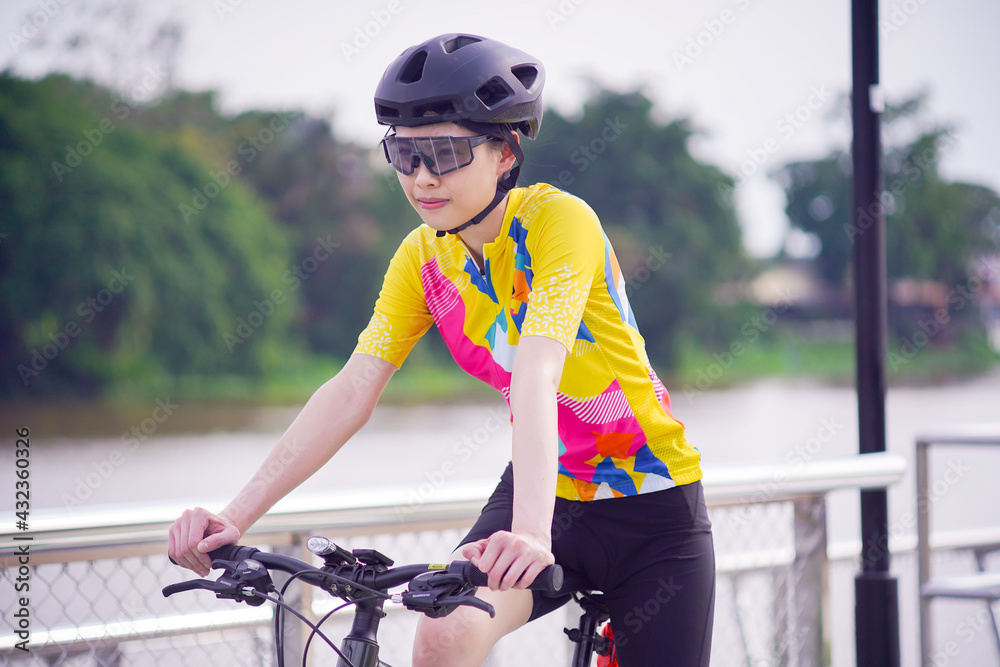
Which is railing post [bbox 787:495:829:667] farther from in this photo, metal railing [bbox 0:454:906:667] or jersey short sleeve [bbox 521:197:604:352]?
jersey short sleeve [bbox 521:197:604:352]

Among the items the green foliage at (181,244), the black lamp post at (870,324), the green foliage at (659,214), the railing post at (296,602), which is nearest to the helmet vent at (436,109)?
the railing post at (296,602)

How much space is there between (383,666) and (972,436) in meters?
2.69

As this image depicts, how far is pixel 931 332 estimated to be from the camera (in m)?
41.8

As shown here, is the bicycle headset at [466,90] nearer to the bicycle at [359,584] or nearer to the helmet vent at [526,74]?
the helmet vent at [526,74]

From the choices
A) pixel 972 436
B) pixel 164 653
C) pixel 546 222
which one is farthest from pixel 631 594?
pixel 972 436

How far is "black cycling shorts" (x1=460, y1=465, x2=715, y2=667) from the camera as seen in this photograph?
69.6 inches

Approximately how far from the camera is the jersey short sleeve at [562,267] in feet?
5.23

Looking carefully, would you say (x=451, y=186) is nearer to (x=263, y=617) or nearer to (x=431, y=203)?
(x=431, y=203)

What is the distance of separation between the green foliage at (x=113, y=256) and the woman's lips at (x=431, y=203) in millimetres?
25680

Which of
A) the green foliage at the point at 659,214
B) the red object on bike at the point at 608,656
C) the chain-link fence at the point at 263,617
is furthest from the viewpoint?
the green foliage at the point at 659,214

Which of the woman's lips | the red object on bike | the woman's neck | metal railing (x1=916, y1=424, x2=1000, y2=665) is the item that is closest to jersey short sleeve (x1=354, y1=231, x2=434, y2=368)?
the woman's neck

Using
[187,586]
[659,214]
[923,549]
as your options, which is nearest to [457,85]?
[187,586]

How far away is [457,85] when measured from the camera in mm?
1639

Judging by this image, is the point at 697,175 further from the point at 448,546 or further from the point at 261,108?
the point at 448,546
